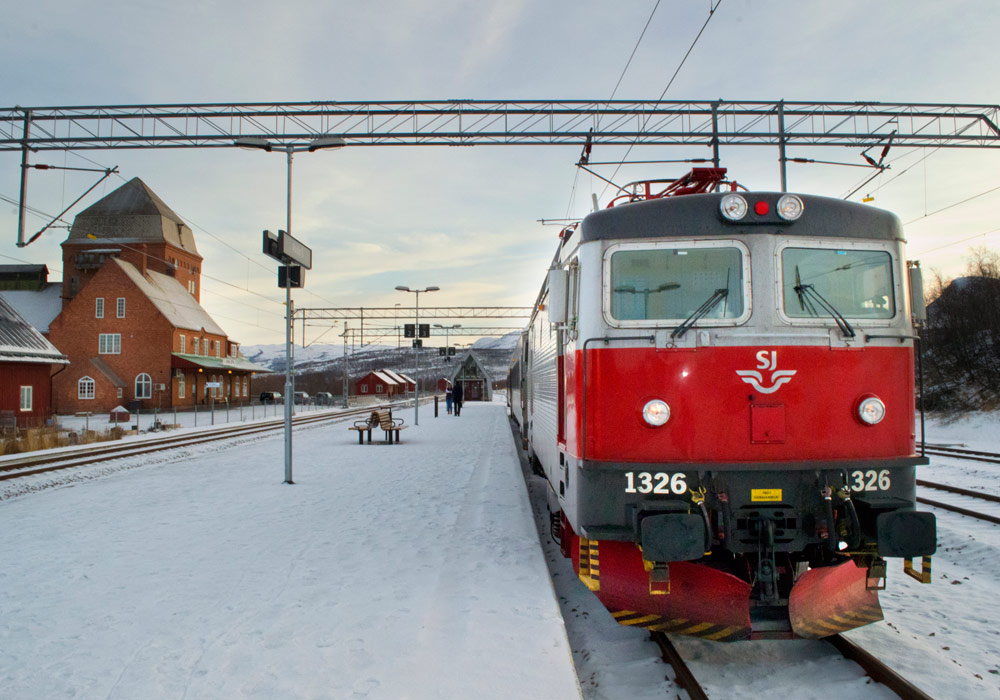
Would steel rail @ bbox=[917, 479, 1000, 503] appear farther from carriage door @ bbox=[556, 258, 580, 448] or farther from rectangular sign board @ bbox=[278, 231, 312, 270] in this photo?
rectangular sign board @ bbox=[278, 231, 312, 270]

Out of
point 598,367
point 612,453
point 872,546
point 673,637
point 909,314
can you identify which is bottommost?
point 673,637

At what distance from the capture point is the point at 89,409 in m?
40.0

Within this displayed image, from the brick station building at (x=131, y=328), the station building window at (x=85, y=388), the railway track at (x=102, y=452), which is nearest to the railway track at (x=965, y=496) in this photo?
the railway track at (x=102, y=452)

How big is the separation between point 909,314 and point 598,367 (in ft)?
8.06

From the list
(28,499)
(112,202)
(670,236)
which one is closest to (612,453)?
(670,236)

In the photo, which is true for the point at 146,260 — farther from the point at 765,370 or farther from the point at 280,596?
the point at 765,370

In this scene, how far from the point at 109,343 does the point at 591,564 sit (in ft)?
149

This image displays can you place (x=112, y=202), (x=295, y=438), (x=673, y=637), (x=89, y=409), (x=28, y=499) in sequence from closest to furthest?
(x=673, y=637), (x=28, y=499), (x=295, y=438), (x=89, y=409), (x=112, y=202)

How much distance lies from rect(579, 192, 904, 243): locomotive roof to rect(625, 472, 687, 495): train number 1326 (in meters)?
1.77

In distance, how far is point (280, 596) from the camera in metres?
5.64

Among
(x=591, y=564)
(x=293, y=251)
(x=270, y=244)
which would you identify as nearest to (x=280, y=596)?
(x=591, y=564)

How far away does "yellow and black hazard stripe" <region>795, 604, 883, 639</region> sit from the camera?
4586mm

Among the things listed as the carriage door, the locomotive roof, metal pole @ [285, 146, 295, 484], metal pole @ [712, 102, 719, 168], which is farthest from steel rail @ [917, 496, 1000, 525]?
metal pole @ [285, 146, 295, 484]

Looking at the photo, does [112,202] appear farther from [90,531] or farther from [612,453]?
[612,453]
